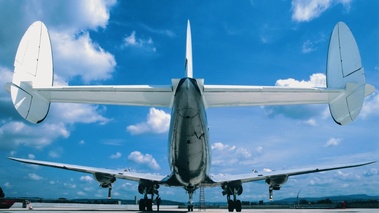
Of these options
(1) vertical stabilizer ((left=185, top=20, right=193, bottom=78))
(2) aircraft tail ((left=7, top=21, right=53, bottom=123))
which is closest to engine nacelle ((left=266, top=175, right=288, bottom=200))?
(1) vertical stabilizer ((left=185, top=20, right=193, bottom=78))

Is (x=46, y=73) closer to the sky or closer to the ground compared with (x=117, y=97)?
closer to the sky

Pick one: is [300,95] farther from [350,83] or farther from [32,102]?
[32,102]

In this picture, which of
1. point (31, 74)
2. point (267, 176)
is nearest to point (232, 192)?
point (267, 176)

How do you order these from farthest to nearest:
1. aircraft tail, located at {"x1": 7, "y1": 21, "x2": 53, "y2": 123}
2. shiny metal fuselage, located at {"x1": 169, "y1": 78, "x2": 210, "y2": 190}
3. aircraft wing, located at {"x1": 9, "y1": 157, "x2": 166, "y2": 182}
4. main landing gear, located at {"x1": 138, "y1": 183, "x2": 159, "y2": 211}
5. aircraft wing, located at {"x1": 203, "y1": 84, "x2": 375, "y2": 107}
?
1. main landing gear, located at {"x1": 138, "y1": 183, "x2": 159, "y2": 211}
2. aircraft wing, located at {"x1": 9, "y1": 157, "x2": 166, "y2": 182}
3. shiny metal fuselage, located at {"x1": 169, "y1": 78, "x2": 210, "y2": 190}
4. aircraft tail, located at {"x1": 7, "y1": 21, "x2": 53, "y2": 123}
5. aircraft wing, located at {"x1": 203, "y1": 84, "x2": 375, "y2": 107}

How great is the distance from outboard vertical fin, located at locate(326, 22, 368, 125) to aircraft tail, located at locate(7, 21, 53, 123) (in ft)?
30.3

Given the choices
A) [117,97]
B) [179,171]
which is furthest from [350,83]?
[179,171]

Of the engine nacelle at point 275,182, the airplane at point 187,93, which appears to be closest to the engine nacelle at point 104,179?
the airplane at point 187,93

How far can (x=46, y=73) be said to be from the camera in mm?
11617

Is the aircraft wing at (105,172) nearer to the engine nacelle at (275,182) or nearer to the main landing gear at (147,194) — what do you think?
the main landing gear at (147,194)

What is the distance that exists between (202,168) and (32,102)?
773cm

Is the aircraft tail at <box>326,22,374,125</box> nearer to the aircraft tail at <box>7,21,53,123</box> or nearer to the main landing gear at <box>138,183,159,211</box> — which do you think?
the aircraft tail at <box>7,21,53,123</box>

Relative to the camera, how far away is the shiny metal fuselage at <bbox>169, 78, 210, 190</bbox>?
10945 mm

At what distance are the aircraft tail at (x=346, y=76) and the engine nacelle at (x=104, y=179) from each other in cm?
1502

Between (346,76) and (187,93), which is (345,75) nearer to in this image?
(346,76)
